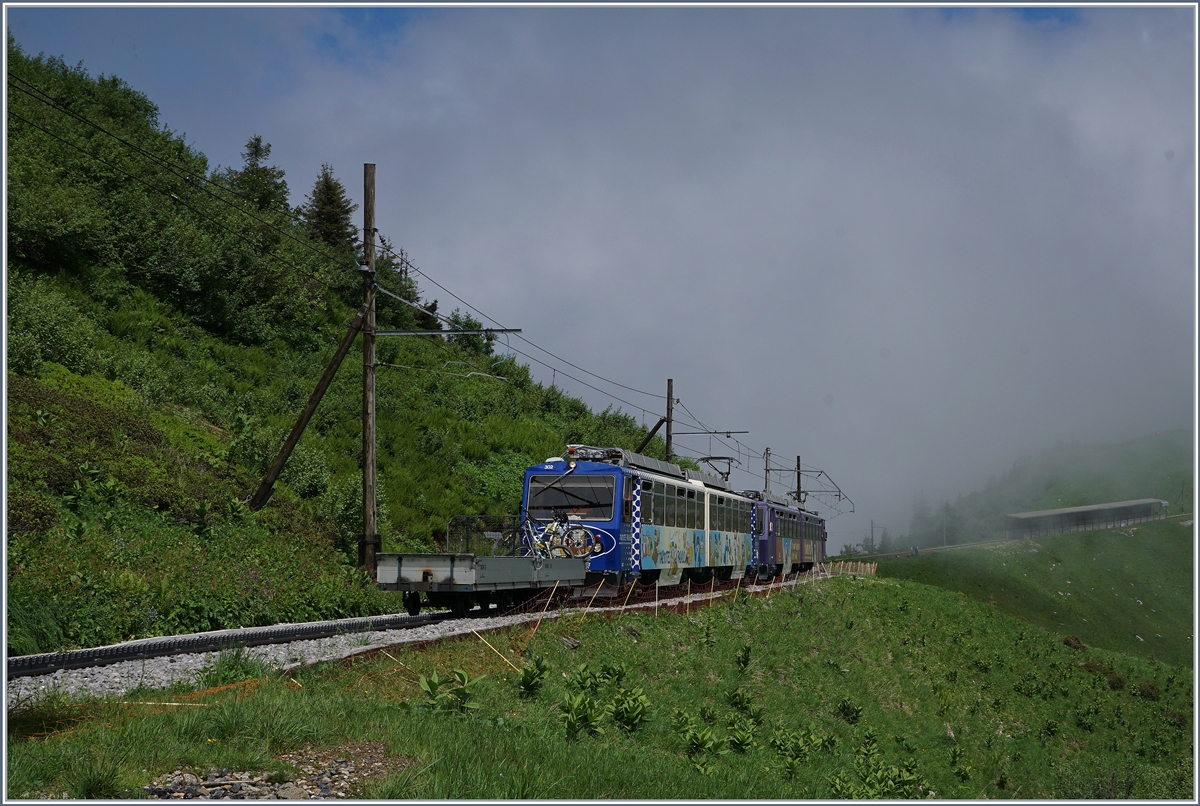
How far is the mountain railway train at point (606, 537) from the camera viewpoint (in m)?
16.7

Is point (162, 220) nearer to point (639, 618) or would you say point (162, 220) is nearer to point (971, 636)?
point (639, 618)

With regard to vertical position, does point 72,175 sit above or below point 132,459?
above

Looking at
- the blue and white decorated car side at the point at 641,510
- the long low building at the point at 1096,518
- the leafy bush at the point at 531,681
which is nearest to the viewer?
the leafy bush at the point at 531,681

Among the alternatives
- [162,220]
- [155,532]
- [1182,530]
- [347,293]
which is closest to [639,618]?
[155,532]

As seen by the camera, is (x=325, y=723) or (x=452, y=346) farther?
(x=452, y=346)

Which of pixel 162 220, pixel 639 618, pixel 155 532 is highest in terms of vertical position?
pixel 162 220

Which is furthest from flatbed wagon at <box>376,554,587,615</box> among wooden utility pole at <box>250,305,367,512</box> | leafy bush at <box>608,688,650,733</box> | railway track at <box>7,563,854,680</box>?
wooden utility pole at <box>250,305,367,512</box>

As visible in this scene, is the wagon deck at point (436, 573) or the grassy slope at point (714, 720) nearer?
the grassy slope at point (714, 720)

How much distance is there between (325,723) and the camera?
7.99 m

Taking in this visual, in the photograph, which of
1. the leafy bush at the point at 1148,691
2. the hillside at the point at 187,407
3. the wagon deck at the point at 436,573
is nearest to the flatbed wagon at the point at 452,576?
the wagon deck at the point at 436,573

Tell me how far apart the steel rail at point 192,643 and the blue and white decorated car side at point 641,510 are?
14.4ft

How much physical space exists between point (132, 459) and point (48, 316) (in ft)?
22.5

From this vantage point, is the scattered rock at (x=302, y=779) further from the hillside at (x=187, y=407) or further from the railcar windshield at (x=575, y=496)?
the railcar windshield at (x=575, y=496)

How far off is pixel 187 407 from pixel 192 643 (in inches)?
751
